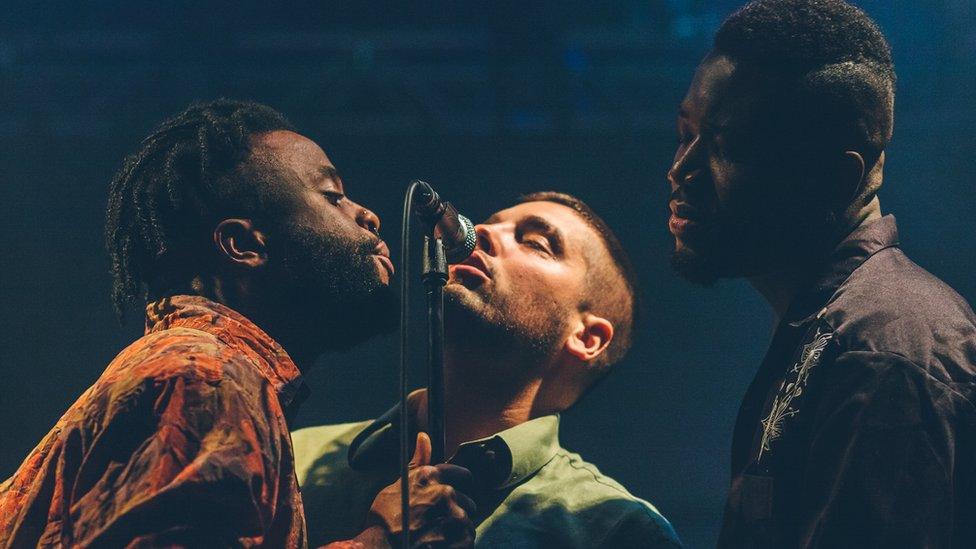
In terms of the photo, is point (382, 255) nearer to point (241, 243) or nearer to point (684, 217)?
point (241, 243)

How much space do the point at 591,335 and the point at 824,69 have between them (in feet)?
5.29

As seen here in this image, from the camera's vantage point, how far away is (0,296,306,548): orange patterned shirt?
2.18 m

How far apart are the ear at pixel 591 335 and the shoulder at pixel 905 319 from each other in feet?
5.04

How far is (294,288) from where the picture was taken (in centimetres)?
304

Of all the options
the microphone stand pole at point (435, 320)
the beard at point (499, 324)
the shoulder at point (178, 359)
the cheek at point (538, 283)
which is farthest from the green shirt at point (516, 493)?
the shoulder at point (178, 359)

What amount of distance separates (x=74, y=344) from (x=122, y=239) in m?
1.72

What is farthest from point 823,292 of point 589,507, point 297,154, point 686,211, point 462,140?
point 462,140

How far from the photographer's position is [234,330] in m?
2.74

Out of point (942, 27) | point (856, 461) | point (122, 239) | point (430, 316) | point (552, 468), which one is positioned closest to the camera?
point (856, 461)

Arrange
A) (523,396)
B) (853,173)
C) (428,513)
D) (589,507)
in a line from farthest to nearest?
(523,396) → (589,507) → (428,513) → (853,173)

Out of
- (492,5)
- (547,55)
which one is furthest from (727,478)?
(492,5)

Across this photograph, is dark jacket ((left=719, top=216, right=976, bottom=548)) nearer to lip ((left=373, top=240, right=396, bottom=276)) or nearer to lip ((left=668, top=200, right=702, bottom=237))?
lip ((left=668, top=200, right=702, bottom=237))

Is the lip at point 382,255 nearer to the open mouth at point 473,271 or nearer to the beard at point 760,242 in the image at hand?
the open mouth at point 473,271

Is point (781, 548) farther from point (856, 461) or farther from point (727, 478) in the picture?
point (727, 478)
